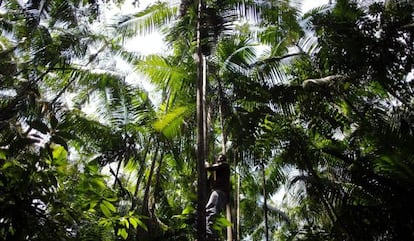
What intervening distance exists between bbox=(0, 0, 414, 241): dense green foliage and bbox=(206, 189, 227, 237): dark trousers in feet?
0.84

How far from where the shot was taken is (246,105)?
7.58m

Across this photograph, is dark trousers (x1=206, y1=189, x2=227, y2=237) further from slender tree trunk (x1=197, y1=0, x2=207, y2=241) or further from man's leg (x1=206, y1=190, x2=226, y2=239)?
slender tree trunk (x1=197, y1=0, x2=207, y2=241)

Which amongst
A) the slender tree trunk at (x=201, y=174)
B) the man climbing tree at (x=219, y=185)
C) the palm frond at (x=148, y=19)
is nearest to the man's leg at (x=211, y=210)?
the man climbing tree at (x=219, y=185)

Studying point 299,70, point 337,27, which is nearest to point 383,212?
point 337,27

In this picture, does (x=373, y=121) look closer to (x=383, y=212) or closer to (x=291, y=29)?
(x=383, y=212)

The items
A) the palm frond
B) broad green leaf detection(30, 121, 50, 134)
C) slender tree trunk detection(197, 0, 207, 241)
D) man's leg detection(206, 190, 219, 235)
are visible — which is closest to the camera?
broad green leaf detection(30, 121, 50, 134)

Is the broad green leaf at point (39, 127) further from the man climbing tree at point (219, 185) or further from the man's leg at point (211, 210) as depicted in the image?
the man climbing tree at point (219, 185)

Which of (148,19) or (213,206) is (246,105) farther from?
(213,206)

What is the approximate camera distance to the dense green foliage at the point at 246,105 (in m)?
4.55

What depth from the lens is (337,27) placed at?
5.88 metres

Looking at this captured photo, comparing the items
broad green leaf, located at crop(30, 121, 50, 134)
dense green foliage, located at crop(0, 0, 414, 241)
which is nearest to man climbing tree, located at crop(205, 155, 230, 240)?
dense green foliage, located at crop(0, 0, 414, 241)

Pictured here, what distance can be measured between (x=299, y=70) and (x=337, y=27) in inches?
51.3

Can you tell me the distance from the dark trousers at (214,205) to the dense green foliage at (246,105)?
0.26 metres

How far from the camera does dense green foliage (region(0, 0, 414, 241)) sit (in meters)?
4.55
